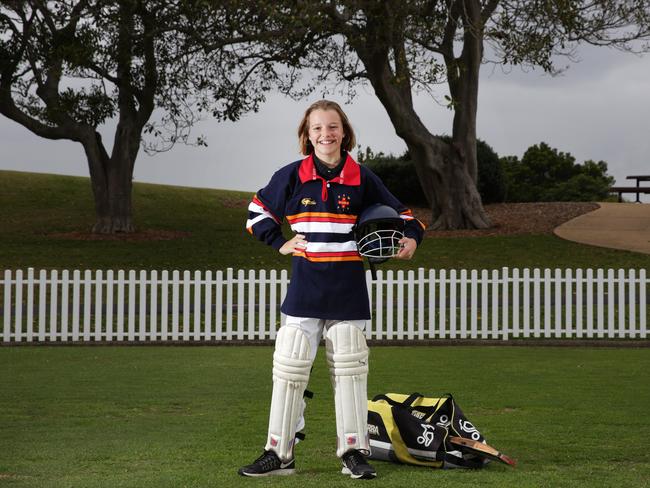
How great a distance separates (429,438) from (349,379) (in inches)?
30.5

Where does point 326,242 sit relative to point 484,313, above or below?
above

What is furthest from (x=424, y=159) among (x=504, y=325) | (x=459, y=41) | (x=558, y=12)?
(x=504, y=325)

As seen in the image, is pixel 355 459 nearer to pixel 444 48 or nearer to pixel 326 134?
pixel 326 134

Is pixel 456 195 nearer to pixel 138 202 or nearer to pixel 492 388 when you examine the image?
pixel 138 202

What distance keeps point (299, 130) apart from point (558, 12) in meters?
21.1

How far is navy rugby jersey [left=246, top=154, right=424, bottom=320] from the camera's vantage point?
220 inches

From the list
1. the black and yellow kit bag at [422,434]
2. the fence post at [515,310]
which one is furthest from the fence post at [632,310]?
the black and yellow kit bag at [422,434]

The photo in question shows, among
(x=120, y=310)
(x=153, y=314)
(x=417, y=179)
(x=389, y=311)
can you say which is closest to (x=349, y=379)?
(x=389, y=311)

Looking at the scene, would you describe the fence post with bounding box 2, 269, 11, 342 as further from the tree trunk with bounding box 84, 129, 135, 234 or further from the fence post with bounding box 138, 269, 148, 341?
the tree trunk with bounding box 84, 129, 135, 234

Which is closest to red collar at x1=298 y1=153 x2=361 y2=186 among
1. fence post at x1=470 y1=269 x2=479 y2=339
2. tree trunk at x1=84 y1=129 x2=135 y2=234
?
fence post at x1=470 y1=269 x2=479 y2=339

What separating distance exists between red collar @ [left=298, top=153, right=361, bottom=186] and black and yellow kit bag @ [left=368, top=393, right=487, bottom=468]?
1.50 m

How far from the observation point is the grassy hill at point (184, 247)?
24.8 m

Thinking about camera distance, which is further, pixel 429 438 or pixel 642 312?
pixel 642 312

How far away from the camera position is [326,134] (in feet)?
18.6
